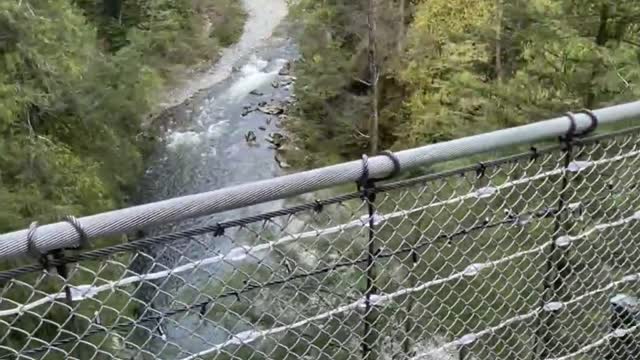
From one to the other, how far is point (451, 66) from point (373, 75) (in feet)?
9.06

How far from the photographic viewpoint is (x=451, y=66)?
9812 mm

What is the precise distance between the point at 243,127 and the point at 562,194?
13649mm

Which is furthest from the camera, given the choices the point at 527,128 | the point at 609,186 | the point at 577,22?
the point at 577,22

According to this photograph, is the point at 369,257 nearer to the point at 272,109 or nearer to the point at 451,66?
the point at 451,66

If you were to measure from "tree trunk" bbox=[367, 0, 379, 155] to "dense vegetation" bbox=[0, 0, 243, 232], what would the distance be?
407cm

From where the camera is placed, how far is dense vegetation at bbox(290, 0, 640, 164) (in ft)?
21.0

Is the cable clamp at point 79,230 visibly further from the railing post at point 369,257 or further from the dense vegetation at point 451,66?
the dense vegetation at point 451,66

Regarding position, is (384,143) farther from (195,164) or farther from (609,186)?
(609,186)

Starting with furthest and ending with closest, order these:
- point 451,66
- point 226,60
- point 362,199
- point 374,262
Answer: point 226,60 < point 451,66 < point 374,262 < point 362,199

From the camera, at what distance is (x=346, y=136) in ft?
42.6

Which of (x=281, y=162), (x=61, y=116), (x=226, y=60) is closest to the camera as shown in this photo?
(x=61, y=116)

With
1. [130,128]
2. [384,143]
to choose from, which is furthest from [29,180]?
[384,143]

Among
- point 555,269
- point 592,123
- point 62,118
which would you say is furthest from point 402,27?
point 592,123

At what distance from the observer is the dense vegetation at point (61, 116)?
7.55 metres
